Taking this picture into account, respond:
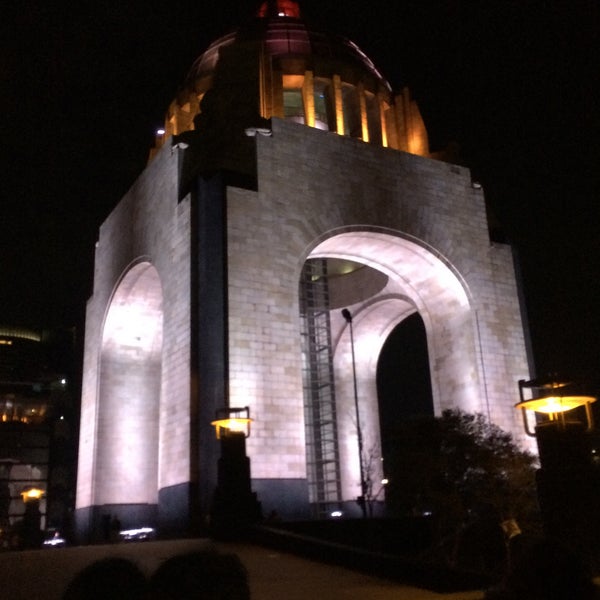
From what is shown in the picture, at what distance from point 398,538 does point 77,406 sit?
94.6 feet

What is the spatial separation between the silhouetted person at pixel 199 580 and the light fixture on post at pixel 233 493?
31.0 feet

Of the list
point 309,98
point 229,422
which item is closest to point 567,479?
point 229,422

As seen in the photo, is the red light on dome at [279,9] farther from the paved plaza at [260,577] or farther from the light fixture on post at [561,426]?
the light fixture on post at [561,426]

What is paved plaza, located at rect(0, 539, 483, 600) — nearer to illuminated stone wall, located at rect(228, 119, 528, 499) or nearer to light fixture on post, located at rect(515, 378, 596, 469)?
light fixture on post, located at rect(515, 378, 596, 469)

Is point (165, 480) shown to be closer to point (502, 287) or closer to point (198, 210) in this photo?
point (198, 210)

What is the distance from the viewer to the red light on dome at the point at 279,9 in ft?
86.0

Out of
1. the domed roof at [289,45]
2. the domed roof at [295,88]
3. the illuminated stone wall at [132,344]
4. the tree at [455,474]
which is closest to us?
the tree at [455,474]

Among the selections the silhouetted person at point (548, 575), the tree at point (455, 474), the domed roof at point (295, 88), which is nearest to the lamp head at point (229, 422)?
the tree at point (455, 474)

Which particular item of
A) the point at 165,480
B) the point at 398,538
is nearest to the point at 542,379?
the point at 398,538

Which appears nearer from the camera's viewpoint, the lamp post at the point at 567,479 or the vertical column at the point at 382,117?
the lamp post at the point at 567,479

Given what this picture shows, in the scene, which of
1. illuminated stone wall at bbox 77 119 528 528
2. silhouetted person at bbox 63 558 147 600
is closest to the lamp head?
illuminated stone wall at bbox 77 119 528 528

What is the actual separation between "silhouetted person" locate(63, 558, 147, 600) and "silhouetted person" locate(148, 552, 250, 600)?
62mm

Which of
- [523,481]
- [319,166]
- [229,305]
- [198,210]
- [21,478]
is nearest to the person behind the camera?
[523,481]

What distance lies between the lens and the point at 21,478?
120ft
